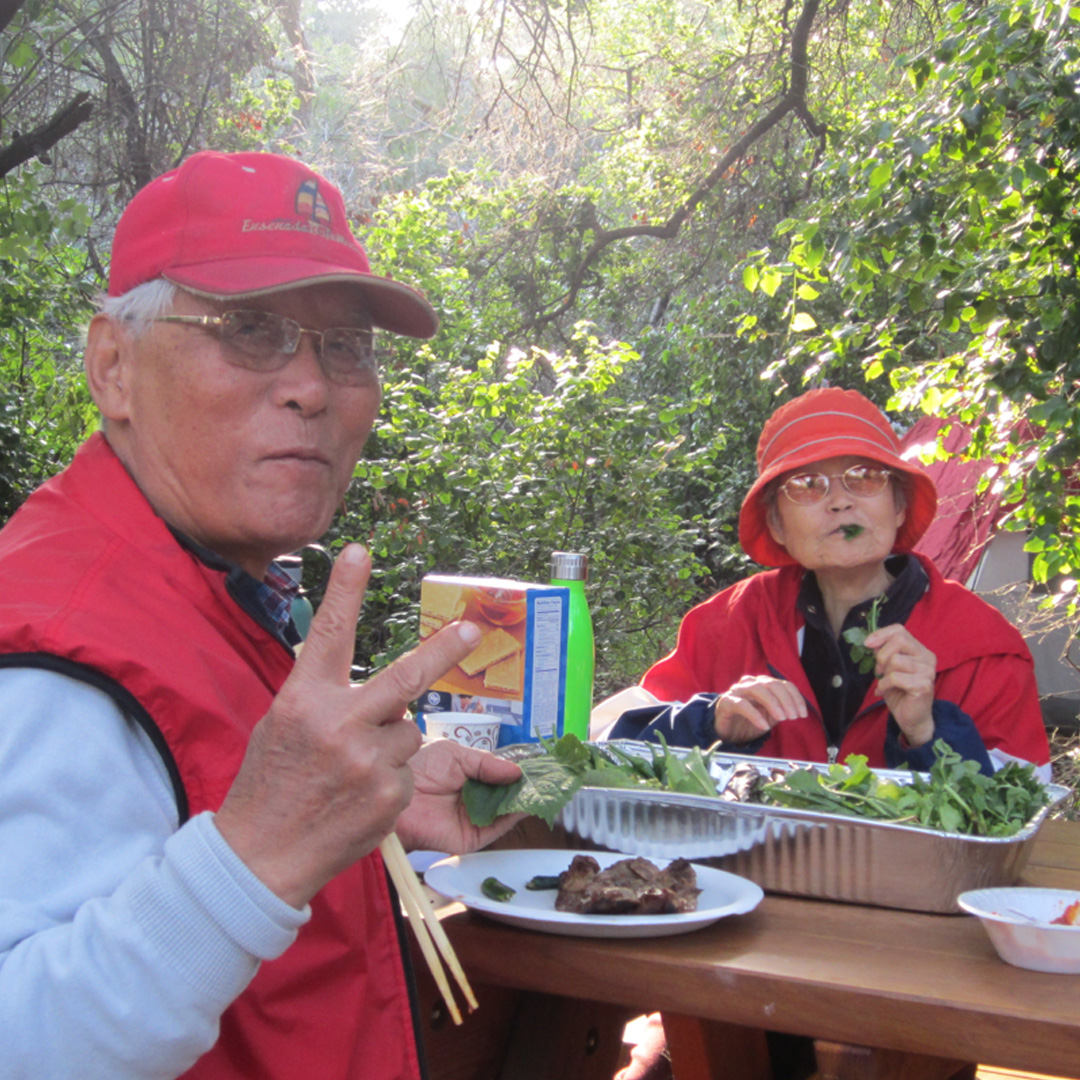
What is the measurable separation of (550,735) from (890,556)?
3.95ft

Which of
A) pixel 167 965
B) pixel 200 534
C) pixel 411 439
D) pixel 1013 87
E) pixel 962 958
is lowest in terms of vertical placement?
pixel 962 958

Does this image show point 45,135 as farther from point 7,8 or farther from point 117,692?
point 117,692

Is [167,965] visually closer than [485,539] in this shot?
Yes

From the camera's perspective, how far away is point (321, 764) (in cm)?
98

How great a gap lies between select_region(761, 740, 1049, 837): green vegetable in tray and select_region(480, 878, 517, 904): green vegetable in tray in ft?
1.43

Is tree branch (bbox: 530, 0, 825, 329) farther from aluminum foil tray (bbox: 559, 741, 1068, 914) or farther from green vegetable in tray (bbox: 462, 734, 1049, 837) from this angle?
aluminum foil tray (bbox: 559, 741, 1068, 914)

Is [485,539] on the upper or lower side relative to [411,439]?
lower

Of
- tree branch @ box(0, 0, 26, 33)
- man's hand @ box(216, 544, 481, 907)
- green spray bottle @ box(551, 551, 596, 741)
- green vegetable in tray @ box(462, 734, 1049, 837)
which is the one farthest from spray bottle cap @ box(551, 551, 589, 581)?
tree branch @ box(0, 0, 26, 33)

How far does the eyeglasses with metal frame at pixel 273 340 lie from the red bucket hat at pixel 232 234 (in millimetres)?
43

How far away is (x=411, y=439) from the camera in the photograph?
5.33 metres

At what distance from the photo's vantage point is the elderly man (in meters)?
0.93

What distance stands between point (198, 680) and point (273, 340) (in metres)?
0.53

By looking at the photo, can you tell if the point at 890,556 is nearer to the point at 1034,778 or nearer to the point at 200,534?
the point at 1034,778

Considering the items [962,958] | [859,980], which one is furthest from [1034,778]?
[859,980]
